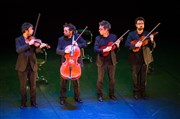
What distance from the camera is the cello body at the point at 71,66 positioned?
26.0 feet

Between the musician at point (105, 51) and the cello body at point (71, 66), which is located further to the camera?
the musician at point (105, 51)

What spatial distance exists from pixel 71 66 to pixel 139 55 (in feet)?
4.87

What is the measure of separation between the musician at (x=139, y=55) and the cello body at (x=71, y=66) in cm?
113

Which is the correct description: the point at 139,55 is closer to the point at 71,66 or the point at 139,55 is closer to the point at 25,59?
the point at 71,66

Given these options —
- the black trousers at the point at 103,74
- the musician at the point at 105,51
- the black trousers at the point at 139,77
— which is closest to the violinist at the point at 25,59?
the musician at the point at 105,51

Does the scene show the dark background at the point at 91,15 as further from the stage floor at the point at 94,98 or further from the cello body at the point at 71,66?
the cello body at the point at 71,66

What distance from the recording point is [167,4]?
1575 centimetres

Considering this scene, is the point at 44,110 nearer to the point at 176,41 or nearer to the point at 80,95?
the point at 80,95

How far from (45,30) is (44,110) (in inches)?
230

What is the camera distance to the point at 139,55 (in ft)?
28.0

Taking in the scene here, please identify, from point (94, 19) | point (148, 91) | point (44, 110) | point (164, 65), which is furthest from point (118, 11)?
point (44, 110)

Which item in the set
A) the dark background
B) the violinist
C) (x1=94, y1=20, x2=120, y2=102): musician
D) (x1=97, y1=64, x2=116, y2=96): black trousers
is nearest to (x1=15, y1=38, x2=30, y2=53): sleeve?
the violinist

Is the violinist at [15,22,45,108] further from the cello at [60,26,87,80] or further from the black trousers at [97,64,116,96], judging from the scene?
the black trousers at [97,64,116,96]

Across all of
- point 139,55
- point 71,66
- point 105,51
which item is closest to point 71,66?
point 71,66
